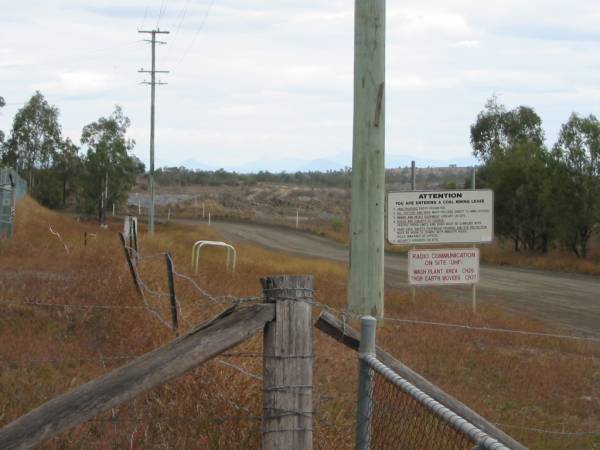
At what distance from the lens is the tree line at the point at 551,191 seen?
117ft

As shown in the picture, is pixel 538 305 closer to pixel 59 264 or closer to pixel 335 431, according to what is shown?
pixel 59 264

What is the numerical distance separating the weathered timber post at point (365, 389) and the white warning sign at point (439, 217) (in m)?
11.8

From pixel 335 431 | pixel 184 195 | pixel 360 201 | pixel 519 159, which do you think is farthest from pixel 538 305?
pixel 184 195

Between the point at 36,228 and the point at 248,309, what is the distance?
92.0ft

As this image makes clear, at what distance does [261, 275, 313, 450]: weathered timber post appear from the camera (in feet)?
14.1

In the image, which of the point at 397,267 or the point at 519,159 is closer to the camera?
the point at 397,267

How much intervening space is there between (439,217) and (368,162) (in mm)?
3291

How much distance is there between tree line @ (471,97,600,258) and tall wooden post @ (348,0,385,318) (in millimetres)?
22990

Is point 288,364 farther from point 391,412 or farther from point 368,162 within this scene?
point 368,162

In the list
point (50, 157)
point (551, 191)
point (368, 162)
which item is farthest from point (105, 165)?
point (368, 162)

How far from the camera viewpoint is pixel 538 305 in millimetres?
21156

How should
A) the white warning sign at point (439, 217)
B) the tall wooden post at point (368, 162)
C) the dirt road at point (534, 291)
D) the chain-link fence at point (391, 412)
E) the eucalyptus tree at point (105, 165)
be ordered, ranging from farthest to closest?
the eucalyptus tree at point (105, 165)
the dirt road at point (534, 291)
the white warning sign at point (439, 217)
the tall wooden post at point (368, 162)
the chain-link fence at point (391, 412)

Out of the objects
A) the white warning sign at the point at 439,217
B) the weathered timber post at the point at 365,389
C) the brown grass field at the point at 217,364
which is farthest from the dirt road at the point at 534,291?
the weathered timber post at the point at 365,389

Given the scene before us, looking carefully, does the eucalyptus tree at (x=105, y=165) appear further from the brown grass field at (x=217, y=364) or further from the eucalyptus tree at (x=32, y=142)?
the brown grass field at (x=217, y=364)
